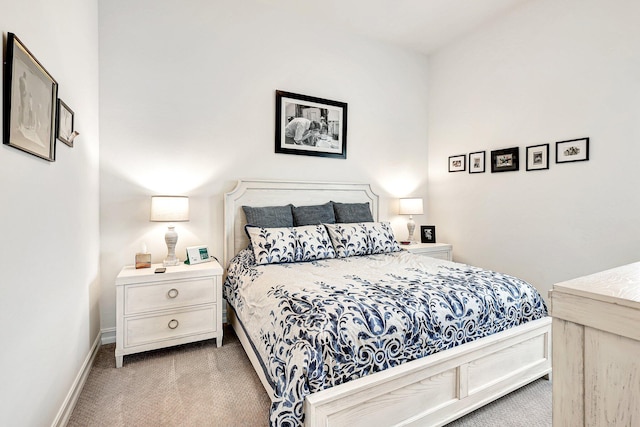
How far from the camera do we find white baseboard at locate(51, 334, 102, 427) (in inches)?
61.1

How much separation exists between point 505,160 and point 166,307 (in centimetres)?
342

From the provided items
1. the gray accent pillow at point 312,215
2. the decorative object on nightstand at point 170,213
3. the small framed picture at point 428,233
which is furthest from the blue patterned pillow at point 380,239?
the decorative object on nightstand at point 170,213

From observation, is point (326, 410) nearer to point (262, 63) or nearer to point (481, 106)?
point (262, 63)

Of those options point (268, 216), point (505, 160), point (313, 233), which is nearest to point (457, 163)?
point (505, 160)

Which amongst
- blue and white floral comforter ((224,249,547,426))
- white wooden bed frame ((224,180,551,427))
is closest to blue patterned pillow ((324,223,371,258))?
blue and white floral comforter ((224,249,547,426))

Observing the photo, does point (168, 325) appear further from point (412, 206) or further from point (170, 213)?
point (412, 206)

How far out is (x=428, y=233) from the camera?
3.82 metres

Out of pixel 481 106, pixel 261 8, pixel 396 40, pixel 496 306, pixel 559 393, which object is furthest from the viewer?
pixel 396 40

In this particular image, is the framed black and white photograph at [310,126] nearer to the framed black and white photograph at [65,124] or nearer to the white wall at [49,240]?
the white wall at [49,240]

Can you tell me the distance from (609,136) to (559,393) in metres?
2.78

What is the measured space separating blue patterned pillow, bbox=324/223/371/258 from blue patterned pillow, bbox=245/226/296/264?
413 millimetres

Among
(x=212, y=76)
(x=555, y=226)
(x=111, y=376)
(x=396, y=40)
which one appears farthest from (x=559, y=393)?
(x=396, y=40)

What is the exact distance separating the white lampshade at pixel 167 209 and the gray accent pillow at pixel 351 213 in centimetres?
147

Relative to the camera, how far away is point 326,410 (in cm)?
124
